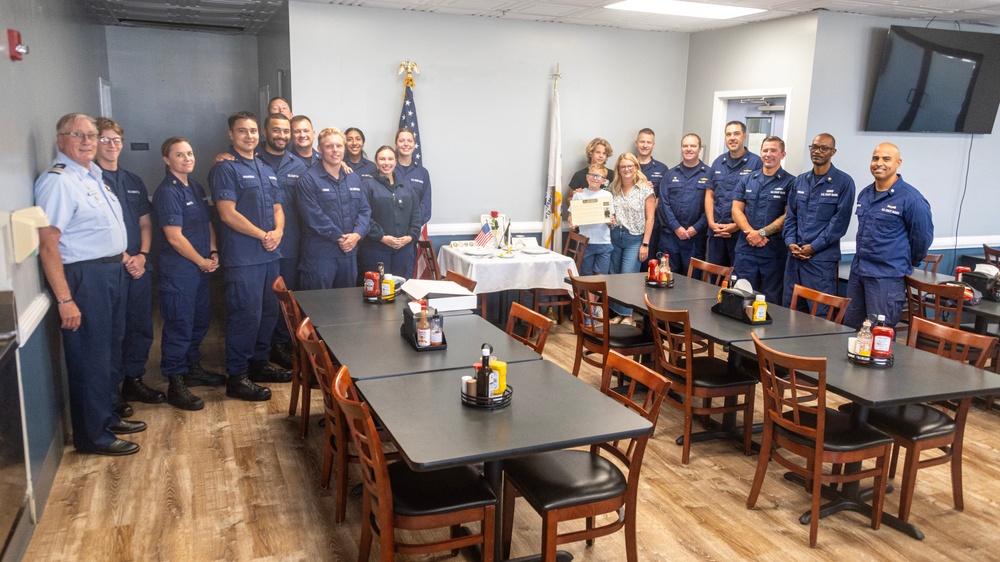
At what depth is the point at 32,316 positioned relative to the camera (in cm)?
343

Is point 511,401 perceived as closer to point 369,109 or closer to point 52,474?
point 52,474

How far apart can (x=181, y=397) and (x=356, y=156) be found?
250 centimetres

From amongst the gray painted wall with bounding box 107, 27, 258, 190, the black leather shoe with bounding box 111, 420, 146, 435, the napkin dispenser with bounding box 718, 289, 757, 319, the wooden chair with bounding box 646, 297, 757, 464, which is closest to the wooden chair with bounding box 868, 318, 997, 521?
the wooden chair with bounding box 646, 297, 757, 464

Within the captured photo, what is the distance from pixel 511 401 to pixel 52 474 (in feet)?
8.46

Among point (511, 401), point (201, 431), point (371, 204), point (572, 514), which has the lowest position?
point (201, 431)

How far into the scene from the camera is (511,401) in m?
2.79

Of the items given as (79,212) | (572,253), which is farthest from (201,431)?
(572,253)

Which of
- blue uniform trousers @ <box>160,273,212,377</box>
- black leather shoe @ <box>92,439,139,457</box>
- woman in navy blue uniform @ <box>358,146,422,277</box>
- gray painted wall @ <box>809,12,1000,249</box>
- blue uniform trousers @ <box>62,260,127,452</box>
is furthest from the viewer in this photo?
gray painted wall @ <box>809,12,1000,249</box>

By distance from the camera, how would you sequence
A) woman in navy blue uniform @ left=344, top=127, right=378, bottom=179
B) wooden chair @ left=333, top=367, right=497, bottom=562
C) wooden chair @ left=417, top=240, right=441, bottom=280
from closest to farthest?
1. wooden chair @ left=333, top=367, right=497, bottom=562
2. woman in navy blue uniform @ left=344, top=127, right=378, bottom=179
3. wooden chair @ left=417, top=240, right=441, bottom=280

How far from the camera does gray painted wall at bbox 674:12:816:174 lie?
6477 mm

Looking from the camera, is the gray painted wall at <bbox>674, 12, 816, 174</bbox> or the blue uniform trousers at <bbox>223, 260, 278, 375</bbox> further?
the gray painted wall at <bbox>674, 12, 816, 174</bbox>

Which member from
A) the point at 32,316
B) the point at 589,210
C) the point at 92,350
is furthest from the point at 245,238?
the point at 589,210

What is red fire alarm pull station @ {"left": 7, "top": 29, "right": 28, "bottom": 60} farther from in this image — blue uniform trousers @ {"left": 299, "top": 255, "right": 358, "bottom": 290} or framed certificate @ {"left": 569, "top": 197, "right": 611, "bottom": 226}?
framed certificate @ {"left": 569, "top": 197, "right": 611, "bottom": 226}

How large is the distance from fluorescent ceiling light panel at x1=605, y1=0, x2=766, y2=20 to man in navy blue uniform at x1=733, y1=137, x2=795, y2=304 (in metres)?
1.28
